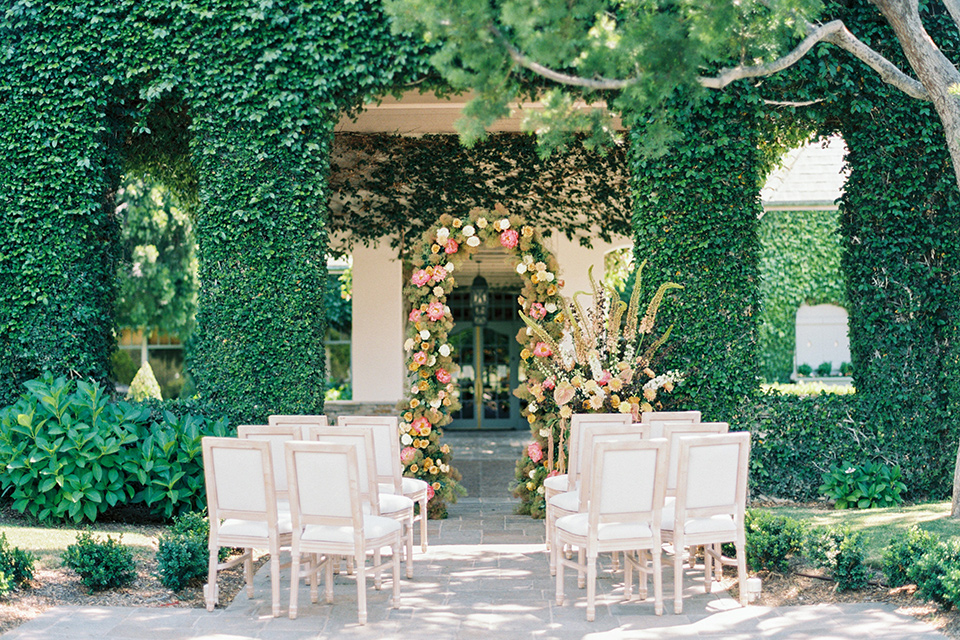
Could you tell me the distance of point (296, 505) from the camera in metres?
4.69

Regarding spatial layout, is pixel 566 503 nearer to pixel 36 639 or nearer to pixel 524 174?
pixel 36 639

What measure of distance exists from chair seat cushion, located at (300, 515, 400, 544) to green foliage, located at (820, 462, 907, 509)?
194 inches

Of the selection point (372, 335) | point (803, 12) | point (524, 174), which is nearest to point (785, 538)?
point (803, 12)

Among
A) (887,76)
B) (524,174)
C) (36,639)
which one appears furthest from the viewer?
(524,174)

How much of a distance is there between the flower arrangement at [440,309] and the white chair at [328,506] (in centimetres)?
299

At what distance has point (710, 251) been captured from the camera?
7957 millimetres

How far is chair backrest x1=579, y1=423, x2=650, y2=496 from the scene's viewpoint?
16.9 ft

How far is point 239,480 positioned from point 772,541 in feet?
11.2

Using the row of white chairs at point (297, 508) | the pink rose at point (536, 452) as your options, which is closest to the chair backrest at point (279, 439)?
the row of white chairs at point (297, 508)

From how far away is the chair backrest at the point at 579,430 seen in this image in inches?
232

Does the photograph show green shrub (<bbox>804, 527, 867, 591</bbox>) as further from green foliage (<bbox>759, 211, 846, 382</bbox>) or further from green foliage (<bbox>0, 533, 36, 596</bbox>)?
green foliage (<bbox>759, 211, 846, 382</bbox>)

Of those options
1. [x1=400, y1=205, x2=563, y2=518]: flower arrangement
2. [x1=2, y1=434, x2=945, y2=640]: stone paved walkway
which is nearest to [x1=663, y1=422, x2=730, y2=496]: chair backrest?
[x1=2, y1=434, x2=945, y2=640]: stone paved walkway

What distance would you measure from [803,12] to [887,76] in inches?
64.6

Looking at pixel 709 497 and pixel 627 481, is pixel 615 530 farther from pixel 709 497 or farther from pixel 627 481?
pixel 709 497
